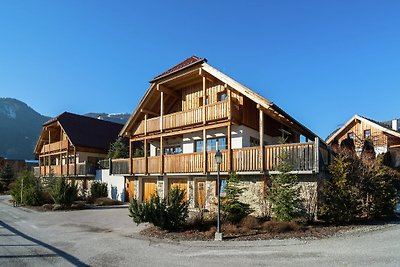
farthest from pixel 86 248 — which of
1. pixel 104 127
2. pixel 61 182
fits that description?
pixel 104 127

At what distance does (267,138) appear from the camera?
21094mm

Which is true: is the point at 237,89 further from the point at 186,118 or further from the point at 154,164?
the point at 154,164

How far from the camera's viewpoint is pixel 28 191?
26125 mm

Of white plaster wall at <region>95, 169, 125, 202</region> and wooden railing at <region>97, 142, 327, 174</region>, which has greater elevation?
wooden railing at <region>97, 142, 327, 174</region>

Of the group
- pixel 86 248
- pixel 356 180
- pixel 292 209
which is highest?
pixel 356 180

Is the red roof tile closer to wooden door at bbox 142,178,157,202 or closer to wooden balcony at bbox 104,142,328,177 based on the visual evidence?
wooden balcony at bbox 104,142,328,177

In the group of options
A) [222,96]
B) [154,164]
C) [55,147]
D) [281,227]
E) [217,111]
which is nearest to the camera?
[281,227]

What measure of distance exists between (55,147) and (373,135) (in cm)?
3528

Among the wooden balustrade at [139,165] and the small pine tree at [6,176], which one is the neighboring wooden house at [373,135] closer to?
the wooden balustrade at [139,165]

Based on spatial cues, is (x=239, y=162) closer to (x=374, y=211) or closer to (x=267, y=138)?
(x=267, y=138)

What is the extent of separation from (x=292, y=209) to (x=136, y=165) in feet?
45.1

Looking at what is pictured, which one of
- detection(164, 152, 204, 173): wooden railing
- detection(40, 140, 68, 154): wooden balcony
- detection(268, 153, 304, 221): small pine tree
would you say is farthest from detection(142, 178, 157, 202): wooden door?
detection(40, 140, 68, 154): wooden balcony

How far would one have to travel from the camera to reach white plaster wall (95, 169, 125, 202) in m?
29.4

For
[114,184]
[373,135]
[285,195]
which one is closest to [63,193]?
[114,184]
